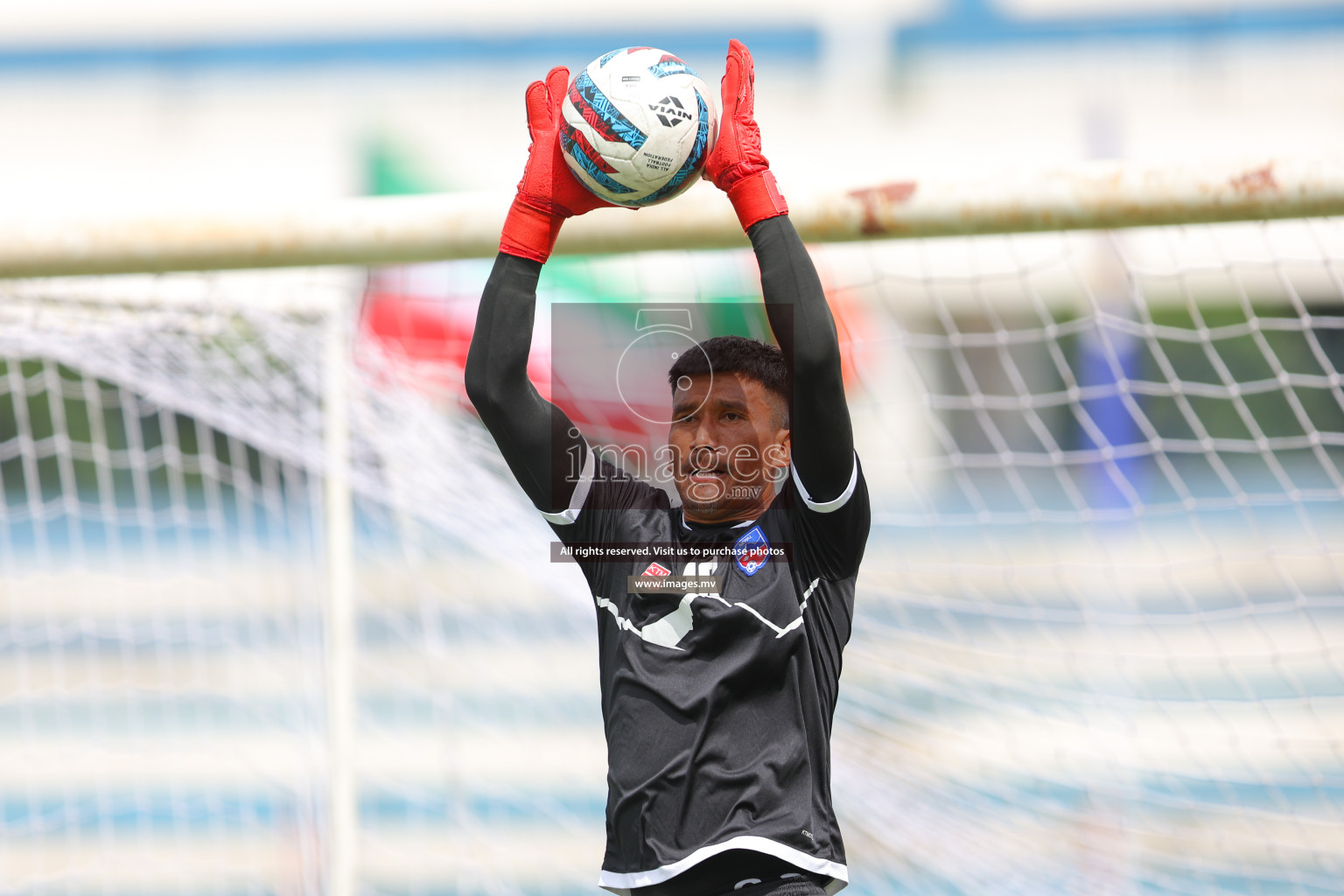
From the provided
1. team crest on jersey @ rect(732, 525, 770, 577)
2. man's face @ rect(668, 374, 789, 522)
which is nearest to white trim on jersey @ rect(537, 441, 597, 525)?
man's face @ rect(668, 374, 789, 522)

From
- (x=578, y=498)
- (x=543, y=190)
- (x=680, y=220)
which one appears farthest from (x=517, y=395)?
(x=680, y=220)

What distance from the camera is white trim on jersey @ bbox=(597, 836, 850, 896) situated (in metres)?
1.71

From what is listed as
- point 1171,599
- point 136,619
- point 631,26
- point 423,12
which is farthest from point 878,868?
point 423,12

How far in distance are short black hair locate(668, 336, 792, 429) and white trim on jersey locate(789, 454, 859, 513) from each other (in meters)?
0.17

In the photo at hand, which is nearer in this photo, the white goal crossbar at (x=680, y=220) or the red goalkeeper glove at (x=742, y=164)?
the red goalkeeper glove at (x=742, y=164)

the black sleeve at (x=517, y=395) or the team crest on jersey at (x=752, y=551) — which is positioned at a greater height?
the black sleeve at (x=517, y=395)

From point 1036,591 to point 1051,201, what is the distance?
808 cm

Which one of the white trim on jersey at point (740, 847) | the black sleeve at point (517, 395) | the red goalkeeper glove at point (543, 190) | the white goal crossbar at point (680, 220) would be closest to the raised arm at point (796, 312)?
the red goalkeeper glove at point (543, 190)

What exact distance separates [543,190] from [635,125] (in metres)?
0.19

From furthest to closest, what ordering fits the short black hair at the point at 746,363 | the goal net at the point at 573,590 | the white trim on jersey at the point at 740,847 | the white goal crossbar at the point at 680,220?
the goal net at the point at 573,590 → the white goal crossbar at the point at 680,220 → the short black hair at the point at 746,363 → the white trim on jersey at the point at 740,847

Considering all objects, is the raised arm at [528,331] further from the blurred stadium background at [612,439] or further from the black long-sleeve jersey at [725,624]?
the blurred stadium background at [612,439]

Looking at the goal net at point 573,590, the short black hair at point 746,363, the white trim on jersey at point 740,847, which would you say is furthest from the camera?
the goal net at point 573,590

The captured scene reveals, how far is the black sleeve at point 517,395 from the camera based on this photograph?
73.4 inches

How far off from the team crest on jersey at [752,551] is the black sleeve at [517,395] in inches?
11.6
